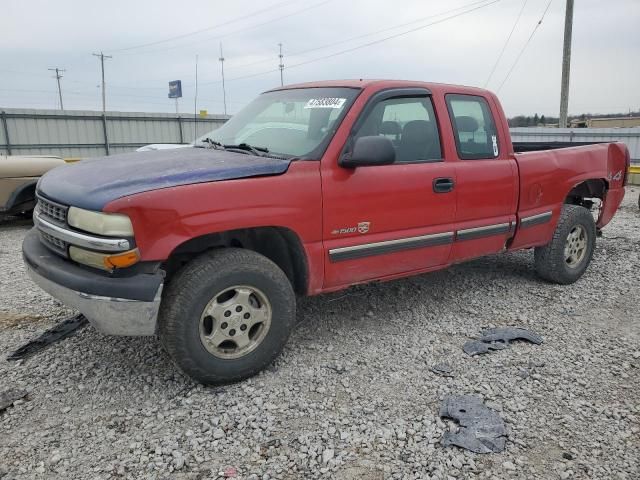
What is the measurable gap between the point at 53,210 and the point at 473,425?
2745 mm

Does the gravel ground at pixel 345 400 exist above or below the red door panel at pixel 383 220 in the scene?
below

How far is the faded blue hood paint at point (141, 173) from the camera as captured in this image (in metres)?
2.88

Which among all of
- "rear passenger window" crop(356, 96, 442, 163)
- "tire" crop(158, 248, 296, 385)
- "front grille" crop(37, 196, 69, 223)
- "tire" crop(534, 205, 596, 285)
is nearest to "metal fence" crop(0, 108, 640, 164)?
"tire" crop(534, 205, 596, 285)

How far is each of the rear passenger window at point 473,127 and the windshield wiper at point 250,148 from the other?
5.16 ft

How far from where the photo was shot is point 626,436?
2.78m

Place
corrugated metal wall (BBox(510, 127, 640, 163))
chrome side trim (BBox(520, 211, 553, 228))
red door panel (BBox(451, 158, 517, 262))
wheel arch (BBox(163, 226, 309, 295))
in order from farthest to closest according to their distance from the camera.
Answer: corrugated metal wall (BBox(510, 127, 640, 163)), chrome side trim (BBox(520, 211, 553, 228)), red door panel (BBox(451, 158, 517, 262)), wheel arch (BBox(163, 226, 309, 295))

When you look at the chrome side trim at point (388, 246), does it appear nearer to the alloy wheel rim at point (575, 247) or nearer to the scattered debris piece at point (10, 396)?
the alloy wheel rim at point (575, 247)

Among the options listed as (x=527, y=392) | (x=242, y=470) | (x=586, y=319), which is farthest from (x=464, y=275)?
(x=242, y=470)

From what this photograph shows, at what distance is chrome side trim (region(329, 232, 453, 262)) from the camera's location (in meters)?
3.56

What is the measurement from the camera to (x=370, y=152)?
3.35 meters

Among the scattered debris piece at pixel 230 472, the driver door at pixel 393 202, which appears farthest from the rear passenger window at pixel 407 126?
the scattered debris piece at pixel 230 472

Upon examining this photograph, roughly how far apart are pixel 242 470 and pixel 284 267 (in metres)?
1.42

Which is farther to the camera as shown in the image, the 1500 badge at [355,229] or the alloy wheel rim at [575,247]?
the alloy wheel rim at [575,247]

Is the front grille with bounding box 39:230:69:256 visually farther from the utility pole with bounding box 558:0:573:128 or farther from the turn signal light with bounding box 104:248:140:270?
the utility pole with bounding box 558:0:573:128
